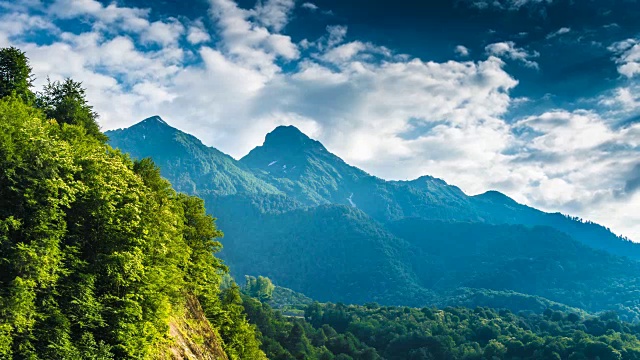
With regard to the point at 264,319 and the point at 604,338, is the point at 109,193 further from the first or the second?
the point at 604,338

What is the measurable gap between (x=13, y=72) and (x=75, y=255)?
128 ft

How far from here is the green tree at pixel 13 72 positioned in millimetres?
57438

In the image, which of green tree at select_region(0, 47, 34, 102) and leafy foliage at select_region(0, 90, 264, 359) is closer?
Result: leafy foliage at select_region(0, 90, 264, 359)

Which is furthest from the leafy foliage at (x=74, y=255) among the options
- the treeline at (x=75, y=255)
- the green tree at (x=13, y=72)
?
the green tree at (x=13, y=72)

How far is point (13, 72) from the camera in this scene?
5831cm

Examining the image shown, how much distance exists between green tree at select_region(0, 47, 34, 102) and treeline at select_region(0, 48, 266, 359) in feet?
76.0

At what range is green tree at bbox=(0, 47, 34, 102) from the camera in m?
57.4

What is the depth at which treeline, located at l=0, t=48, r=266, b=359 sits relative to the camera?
85.9 feet

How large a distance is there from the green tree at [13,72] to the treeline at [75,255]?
23177 millimetres

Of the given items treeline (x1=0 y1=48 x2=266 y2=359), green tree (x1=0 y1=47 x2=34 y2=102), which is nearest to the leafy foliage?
treeline (x1=0 y1=48 x2=266 y2=359)

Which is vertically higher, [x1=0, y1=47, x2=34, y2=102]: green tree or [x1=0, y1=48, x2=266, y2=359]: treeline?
[x1=0, y1=47, x2=34, y2=102]: green tree

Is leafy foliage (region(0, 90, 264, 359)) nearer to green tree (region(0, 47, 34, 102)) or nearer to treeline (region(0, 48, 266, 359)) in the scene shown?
treeline (region(0, 48, 266, 359))

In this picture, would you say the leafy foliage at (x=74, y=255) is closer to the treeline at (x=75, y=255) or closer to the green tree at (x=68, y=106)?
Result: the treeline at (x=75, y=255)

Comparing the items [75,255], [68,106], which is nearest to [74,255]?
[75,255]
